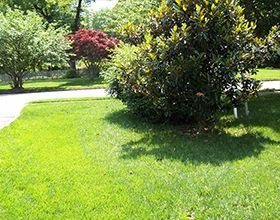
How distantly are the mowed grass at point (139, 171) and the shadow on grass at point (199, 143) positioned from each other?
0.6 inches

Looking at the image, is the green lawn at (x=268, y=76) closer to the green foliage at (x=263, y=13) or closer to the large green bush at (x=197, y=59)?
the green foliage at (x=263, y=13)

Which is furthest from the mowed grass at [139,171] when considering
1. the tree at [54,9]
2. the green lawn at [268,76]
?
the tree at [54,9]

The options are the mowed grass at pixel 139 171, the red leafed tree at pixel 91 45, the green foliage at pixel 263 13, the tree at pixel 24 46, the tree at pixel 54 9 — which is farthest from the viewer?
the tree at pixel 54 9

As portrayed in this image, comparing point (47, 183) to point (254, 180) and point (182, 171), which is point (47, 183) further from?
point (254, 180)

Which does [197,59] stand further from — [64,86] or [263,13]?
[64,86]

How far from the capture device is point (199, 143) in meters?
5.89

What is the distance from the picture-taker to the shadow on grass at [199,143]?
5141 millimetres

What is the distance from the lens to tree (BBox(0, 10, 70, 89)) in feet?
58.2

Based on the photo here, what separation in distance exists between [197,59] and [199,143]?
1.44 m

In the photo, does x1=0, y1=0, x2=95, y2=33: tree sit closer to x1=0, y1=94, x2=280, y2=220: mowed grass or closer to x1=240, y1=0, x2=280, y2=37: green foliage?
x1=240, y1=0, x2=280, y2=37: green foliage

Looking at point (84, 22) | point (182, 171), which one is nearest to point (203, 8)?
point (182, 171)

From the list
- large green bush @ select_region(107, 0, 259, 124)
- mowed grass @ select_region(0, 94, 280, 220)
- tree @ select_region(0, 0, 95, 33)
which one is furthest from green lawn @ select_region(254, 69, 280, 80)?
tree @ select_region(0, 0, 95, 33)

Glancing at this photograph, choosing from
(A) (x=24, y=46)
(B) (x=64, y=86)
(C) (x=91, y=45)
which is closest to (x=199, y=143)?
(A) (x=24, y=46)

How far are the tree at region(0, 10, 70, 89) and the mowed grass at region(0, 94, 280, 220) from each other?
1135 centimetres
